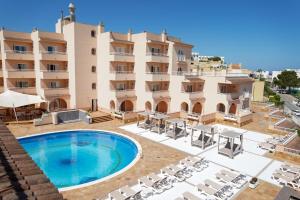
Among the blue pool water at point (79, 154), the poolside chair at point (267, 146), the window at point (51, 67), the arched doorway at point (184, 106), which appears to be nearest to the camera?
the blue pool water at point (79, 154)

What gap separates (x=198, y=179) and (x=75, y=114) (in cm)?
2209

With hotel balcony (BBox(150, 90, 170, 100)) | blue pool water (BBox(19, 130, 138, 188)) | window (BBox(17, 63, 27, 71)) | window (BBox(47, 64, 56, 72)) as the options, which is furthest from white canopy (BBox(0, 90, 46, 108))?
hotel balcony (BBox(150, 90, 170, 100))

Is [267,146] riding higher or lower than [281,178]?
higher

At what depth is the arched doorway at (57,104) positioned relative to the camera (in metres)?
35.0

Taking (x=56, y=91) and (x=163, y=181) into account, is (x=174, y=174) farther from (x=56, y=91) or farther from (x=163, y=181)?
(x=56, y=91)

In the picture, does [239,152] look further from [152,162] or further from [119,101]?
[119,101]

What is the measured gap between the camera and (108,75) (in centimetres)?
3422

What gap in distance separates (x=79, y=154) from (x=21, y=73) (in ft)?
62.7

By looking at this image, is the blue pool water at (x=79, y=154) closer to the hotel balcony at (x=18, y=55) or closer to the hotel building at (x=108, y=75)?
the hotel building at (x=108, y=75)

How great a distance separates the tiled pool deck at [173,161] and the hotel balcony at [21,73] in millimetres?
8855

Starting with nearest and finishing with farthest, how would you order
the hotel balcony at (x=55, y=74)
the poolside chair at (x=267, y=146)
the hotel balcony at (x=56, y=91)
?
the poolside chair at (x=267, y=146)
the hotel balcony at (x=55, y=74)
the hotel balcony at (x=56, y=91)

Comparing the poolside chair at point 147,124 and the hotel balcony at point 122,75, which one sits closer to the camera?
the poolside chair at point 147,124

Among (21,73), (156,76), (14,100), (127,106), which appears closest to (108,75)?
(156,76)

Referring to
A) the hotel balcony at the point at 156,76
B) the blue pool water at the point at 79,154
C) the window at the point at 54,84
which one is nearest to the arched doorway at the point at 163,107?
the hotel balcony at the point at 156,76
